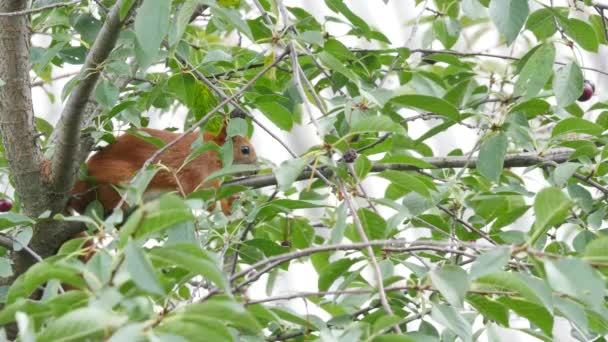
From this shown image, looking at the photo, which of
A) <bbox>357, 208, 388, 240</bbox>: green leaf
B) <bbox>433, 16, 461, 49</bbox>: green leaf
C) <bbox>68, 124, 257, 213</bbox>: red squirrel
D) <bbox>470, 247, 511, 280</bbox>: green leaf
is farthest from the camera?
<bbox>68, 124, 257, 213</bbox>: red squirrel

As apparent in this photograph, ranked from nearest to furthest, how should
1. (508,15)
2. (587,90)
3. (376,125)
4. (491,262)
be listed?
1. (491,262)
2. (376,125)
3. (508,15)
4. (587,90)

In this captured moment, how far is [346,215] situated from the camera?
3.47 ft

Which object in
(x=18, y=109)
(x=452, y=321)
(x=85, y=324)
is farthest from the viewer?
(x=18, y=109)

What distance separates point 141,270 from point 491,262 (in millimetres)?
301

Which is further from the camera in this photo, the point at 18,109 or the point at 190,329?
the point at 18,109

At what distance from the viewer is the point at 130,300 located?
29.7 inches

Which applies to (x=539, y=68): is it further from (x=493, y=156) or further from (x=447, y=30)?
(x=447, y=30)

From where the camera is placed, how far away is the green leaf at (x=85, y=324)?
680 mm

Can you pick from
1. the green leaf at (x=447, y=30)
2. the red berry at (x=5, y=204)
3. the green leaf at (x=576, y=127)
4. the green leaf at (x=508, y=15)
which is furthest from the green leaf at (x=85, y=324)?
the green leaf at (x=447, y=30)

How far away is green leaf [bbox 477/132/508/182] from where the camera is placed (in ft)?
4.23

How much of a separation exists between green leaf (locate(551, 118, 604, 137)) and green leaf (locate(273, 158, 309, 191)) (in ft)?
1.81

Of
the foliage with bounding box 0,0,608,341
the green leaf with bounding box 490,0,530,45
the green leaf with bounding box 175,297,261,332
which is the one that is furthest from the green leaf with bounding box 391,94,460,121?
the green leaf with bounding box 175,297,261,332

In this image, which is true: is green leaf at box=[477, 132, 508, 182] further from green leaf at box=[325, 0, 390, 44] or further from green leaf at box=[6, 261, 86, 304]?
green leaf at box=[6, 261, 86, 304]

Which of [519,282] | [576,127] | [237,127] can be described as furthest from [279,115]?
[519,282]
